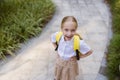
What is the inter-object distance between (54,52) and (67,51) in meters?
1.66

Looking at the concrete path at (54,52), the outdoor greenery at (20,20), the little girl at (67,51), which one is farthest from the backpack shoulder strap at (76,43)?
the outdoor greenery at (20,20)

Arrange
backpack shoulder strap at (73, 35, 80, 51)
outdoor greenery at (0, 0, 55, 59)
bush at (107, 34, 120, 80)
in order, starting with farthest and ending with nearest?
outdoor greenery at (0, 0, 55, 59)
bush at (107, 34, 120, 80)
backpack shoulder strap at (73, 35, 80, 51)

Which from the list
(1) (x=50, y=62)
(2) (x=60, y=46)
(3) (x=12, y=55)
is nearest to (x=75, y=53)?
(2) (x=60, y=46)

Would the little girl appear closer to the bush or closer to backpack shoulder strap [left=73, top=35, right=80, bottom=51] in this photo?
backpack shoulder strap [left=73, top=35, right=80, bottom=51]

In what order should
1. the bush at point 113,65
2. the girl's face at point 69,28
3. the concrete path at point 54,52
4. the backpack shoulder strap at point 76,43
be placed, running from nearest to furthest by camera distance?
the girl's face at point 69,28
the backpack shoulder strap at point 76,43
the bush at point 113,65
the concrete path at point 54,52

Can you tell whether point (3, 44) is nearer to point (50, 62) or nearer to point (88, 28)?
point (50, 62)

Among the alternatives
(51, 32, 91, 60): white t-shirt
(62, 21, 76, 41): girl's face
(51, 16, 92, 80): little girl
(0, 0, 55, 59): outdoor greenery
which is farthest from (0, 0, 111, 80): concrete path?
(62, 21, 76, 41): girl's face

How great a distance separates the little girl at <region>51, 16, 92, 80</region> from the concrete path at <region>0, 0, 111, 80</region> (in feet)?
2.16

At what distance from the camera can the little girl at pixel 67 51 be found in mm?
3746

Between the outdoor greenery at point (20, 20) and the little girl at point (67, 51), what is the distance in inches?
61.2

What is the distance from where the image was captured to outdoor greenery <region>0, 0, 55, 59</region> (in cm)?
562

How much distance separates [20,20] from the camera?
21.0ft

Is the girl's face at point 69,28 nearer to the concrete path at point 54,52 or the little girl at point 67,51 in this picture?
the little girl at point 67,51

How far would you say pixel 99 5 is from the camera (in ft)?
27.3
